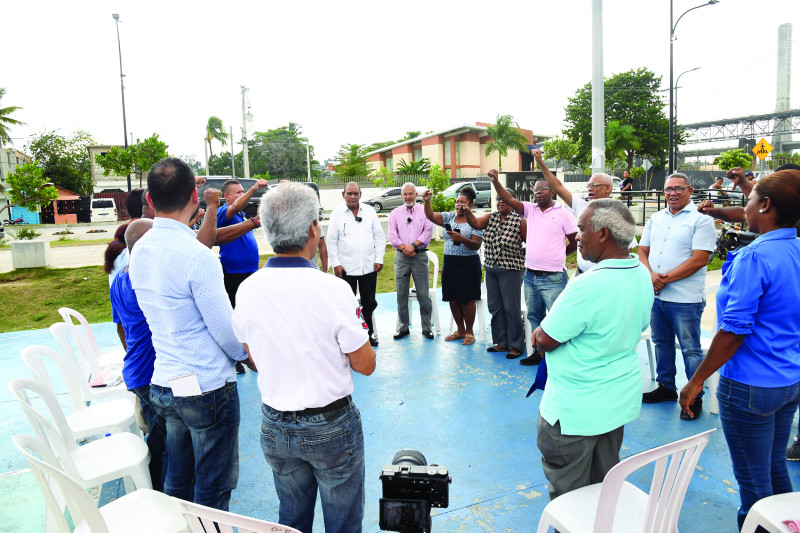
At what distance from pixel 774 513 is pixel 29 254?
495 inches

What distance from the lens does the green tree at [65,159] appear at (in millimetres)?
37875

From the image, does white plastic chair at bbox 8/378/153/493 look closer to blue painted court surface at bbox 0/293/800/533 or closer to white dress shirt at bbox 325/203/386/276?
blue painted court surface at bbox 0/293/800/533

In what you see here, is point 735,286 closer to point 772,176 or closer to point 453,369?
point 772,176

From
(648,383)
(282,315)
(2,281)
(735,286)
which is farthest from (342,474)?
(2,281)

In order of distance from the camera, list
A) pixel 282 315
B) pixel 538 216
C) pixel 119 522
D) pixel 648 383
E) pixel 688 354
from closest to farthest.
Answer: pixel 282 315 < pixel 119 522 < pixel 688 354 < pixel 648 383 < pixel 538 216

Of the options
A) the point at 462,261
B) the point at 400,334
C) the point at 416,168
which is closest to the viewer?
the point at 462,261

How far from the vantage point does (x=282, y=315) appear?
5.71 ft

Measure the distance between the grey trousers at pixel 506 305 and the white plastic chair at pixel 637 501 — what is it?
334 cm

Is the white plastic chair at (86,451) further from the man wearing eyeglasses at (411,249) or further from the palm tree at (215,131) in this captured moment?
the palm tree at (215,131)

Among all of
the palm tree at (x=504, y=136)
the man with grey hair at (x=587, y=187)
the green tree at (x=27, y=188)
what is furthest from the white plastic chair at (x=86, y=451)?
the palm tree at (x=504, y=136)

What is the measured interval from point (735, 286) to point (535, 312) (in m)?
3.02

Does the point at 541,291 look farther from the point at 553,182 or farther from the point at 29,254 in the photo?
the point at 29,254

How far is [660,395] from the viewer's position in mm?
4145

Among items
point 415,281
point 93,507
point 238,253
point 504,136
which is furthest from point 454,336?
point 504,136
